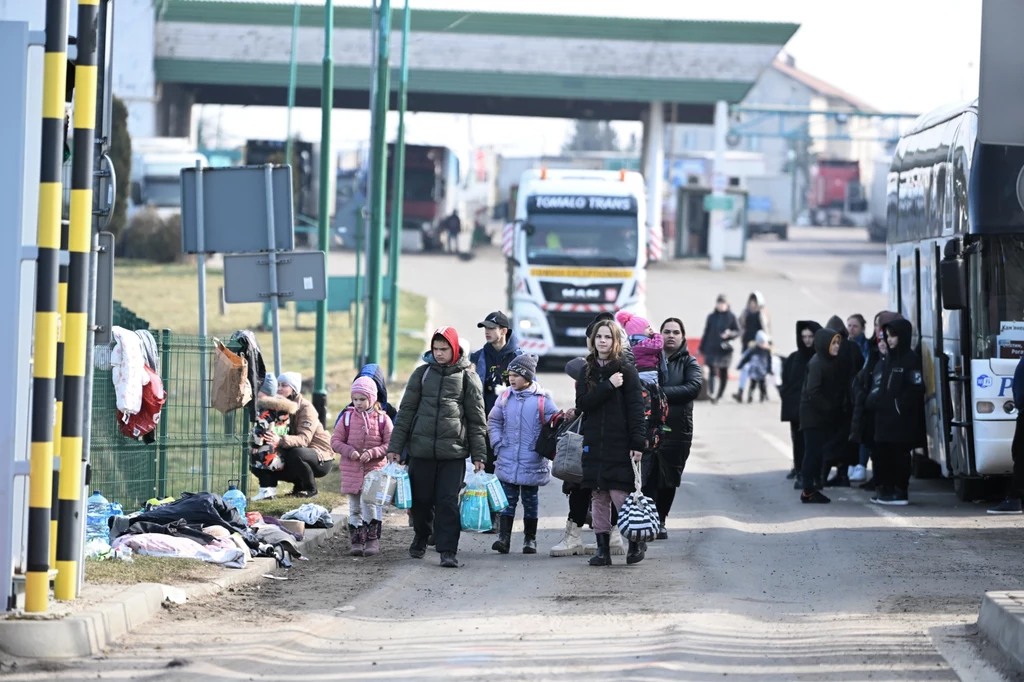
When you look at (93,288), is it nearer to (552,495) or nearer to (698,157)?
(552,495)

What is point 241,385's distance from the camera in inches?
507

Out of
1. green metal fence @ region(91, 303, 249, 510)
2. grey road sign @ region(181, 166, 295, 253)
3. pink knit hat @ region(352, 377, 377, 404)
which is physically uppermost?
grey road sign @ region(181, 166, 295, 253)

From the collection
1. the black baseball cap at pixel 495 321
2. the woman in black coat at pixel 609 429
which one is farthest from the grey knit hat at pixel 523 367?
the black baseball cap at pixel 495 321

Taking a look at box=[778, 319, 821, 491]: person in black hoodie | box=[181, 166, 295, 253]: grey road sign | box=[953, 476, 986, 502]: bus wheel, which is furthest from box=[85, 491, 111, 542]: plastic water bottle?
box=[953, 476, 986, 502]: bus wheel

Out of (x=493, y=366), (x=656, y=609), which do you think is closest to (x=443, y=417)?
(x=493, y=366)

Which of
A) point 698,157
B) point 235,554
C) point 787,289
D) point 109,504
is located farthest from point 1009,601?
point 698,157

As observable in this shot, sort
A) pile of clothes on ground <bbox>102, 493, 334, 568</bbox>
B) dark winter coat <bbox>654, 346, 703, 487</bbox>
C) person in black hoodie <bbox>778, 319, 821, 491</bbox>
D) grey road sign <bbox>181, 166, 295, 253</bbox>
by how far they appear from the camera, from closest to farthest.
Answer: pile of clothes on ground <bbox>102, 493, 334, 568</bbox> < dark winter coat <bbox>654, 346, 703, 487</bbox> < grey road sign <bbox>181, 166, 295, 253</bbox> < person in black hoodie <bbox>778, 319, 821, 491</bbox>

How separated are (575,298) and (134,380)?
69.1 ft

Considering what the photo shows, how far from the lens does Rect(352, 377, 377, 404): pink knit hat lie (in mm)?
12258

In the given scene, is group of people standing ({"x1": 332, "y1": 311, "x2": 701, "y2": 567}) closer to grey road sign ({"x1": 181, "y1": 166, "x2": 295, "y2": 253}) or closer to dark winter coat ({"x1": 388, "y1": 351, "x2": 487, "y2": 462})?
dark winter coat ({"x1": 388, "y1": 351, "x2": 487, "y2": 462})

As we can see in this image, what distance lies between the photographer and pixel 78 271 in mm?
8469

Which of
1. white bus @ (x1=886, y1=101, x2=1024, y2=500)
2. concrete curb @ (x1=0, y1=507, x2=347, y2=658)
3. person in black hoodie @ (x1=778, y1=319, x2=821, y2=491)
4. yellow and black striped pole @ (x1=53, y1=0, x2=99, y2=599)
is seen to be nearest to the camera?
concrete curb @ (x1=0, y1=507, x2=347, y2=658)

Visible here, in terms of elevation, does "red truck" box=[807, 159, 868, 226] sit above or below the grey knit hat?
above

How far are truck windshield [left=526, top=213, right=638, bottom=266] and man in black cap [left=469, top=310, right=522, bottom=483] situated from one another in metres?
17.8
